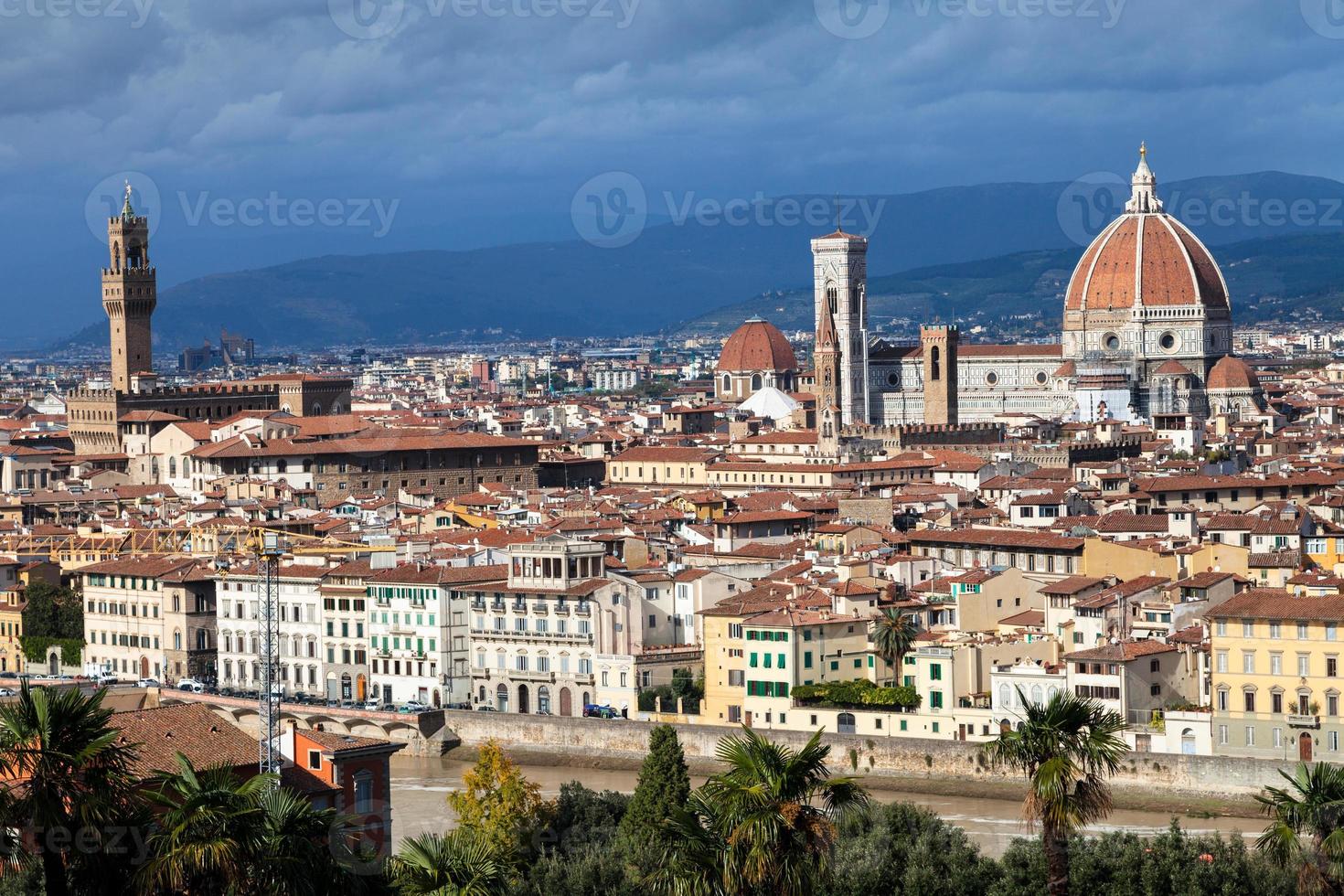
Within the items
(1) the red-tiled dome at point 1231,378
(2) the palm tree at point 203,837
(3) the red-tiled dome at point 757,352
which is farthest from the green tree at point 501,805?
(3) the red-tiled dome at point 757,352

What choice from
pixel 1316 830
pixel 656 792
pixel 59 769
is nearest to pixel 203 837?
pixel 59 769

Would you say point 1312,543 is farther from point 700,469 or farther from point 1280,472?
point 700,469

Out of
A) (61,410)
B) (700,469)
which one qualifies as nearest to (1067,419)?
(700,469)

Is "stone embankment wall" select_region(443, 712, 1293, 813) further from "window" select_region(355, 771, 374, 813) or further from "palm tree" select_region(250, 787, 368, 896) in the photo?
"palm tree" select_region(250, 787, 368, 896)

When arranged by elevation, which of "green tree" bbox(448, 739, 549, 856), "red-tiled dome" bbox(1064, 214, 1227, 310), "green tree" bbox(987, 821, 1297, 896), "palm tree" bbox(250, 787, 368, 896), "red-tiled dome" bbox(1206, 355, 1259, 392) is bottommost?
"green tree" bbox(987, 821, 1297, 896)

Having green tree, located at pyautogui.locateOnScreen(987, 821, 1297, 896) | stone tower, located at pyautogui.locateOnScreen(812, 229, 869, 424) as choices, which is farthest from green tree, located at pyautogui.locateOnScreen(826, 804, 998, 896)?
stone tower, located at pyautogui.locateOnScreen(812, 229, 869, 424)

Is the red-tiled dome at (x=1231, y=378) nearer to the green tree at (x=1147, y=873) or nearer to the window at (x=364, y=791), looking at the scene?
the green tree at (x=1147, y=873)

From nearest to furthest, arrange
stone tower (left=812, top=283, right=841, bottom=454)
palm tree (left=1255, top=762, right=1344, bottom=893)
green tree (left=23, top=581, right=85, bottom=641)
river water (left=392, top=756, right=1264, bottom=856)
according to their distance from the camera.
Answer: palm tree (left=1255, top=762, right=1344, bottom=893) → river water (left=392, top=756, right=1264, bottom=856) → green tree (left=23, top=581, right=85, bottom=641) → stone tower (left=812, top=283, right=841, bottom=454)
